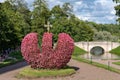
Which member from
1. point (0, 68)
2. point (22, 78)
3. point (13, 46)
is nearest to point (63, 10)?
point (13, 46)

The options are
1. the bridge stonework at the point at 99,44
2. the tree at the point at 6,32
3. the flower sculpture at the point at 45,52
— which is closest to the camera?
the flower sculpture at the point at 45,52

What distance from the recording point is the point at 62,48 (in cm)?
2947

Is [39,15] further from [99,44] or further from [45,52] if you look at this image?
[45,52]

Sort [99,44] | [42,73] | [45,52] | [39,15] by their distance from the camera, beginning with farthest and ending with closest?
[39,15] < [99,44] < [45,52] < [42,73]

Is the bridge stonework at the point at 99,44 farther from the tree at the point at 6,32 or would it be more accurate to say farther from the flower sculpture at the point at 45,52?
the flower sculpture at the point at 45,52

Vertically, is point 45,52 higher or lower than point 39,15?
lower

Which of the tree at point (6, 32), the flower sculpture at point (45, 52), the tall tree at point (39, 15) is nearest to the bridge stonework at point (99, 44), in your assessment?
the tall tree at point (39, 15)

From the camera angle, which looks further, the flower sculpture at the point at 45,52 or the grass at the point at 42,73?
the flower sculpture at the point at 45,52

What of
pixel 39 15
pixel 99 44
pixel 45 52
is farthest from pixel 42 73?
pixel 39 15

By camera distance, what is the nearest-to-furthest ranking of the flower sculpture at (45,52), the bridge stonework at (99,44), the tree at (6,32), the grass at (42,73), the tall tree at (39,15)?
the grass at (42,73), the flower sculpture at (45,52), the tree at (6,32), the bridge stonework at (99,44), the tall tree at (39,15)

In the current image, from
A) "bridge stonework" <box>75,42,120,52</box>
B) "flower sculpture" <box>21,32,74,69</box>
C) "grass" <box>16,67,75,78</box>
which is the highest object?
"flower sculpture" <box>21,32,74,69</box>

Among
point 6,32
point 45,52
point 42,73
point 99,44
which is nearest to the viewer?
point 42,73

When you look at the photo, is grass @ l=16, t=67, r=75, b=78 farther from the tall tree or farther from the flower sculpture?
the tall tree

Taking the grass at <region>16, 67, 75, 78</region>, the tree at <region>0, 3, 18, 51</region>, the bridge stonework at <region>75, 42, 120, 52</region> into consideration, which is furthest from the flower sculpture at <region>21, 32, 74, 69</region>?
the bridge stonework at <region>75, 42, 120, 52</region>
